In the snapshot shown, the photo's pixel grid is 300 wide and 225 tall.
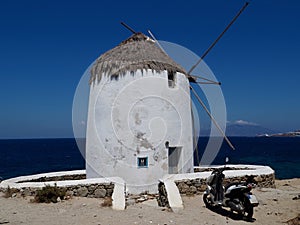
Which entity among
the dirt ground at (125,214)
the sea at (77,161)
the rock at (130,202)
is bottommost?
the sea at (77,161)

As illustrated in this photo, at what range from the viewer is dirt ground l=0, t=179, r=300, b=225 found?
23.0 ft

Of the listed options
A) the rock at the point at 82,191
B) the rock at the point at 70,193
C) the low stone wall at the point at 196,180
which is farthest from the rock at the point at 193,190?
the rock at the point at 70,193

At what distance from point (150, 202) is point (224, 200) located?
11.1ft

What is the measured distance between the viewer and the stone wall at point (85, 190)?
9531 mm

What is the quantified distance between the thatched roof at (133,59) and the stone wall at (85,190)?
442 cm

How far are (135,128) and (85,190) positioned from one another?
301cm

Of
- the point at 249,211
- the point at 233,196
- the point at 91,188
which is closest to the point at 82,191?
the point at 91,188

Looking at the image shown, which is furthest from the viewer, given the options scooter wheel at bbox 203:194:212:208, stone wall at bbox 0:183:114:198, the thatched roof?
the thatched roof

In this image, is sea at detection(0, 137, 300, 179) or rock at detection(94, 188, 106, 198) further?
sea at detection(0, 137, 300, 179)

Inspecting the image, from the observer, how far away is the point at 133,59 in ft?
39.4

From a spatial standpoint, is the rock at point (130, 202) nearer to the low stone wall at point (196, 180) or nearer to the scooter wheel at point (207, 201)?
the low stone wall at point (196, 180)

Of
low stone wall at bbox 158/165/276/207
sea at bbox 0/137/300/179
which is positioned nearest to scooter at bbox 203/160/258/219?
low stone wall at bbox 158/165/276/207

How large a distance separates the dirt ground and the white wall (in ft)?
8.20

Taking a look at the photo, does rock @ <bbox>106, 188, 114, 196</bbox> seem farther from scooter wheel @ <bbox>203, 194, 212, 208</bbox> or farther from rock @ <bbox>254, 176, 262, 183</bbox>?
rock @ <bbox>254, 176, 262, 183</bbox>
